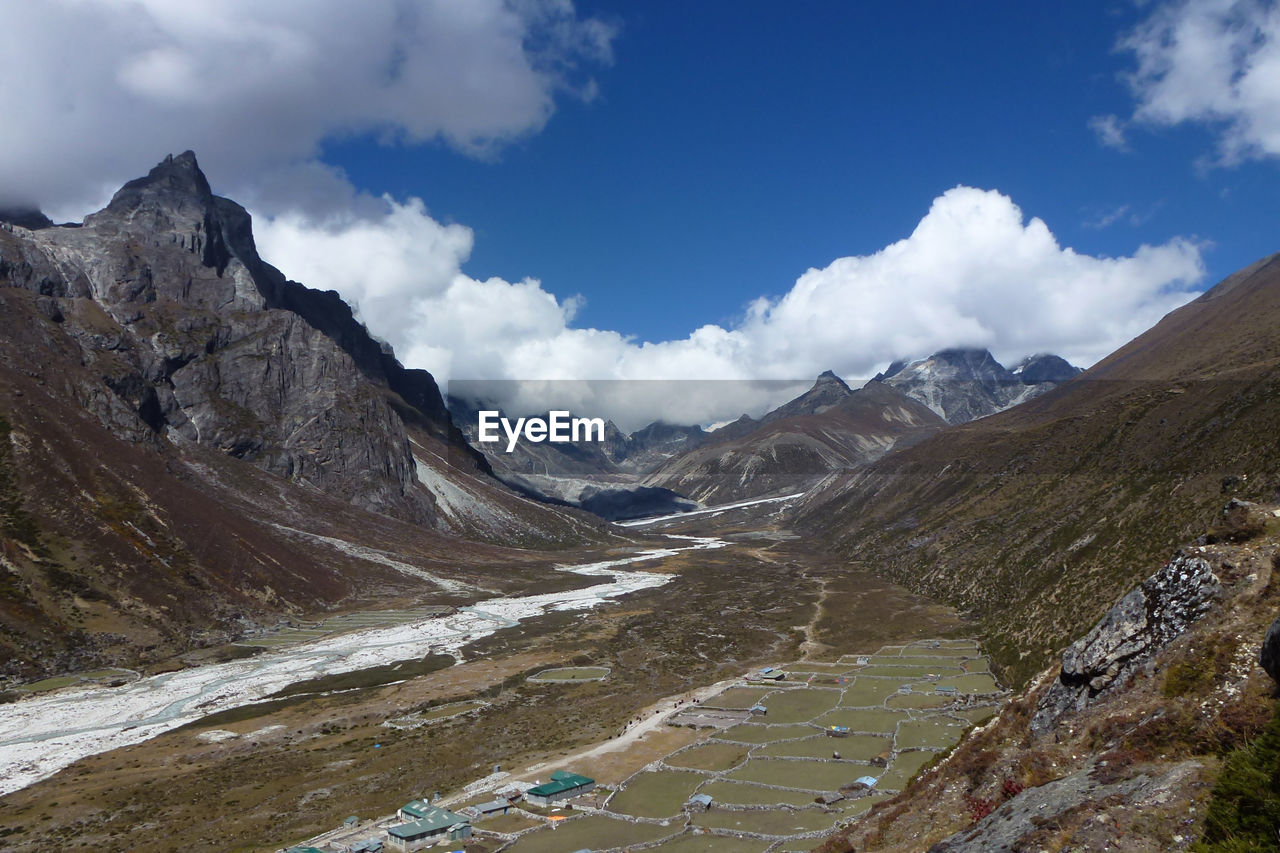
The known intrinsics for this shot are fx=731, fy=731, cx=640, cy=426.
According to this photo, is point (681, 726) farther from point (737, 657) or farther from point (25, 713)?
point (25, 713)

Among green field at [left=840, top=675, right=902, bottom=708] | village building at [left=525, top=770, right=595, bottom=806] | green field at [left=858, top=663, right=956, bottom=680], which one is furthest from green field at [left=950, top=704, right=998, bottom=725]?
village building at [left=525, top=770, right=595, bottom=806]

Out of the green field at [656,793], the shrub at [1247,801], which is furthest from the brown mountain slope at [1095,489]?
the shrub at [1247,801]

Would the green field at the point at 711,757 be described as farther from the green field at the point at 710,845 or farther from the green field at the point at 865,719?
the green field at the point at 710,845

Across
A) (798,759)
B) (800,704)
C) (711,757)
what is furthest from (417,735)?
(800,704)

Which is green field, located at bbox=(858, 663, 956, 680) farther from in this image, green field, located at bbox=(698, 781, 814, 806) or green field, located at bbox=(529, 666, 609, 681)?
green field, located at bbox=(698, 781, 814, 806)

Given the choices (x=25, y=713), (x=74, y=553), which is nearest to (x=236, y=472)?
(x=74, y=553)
